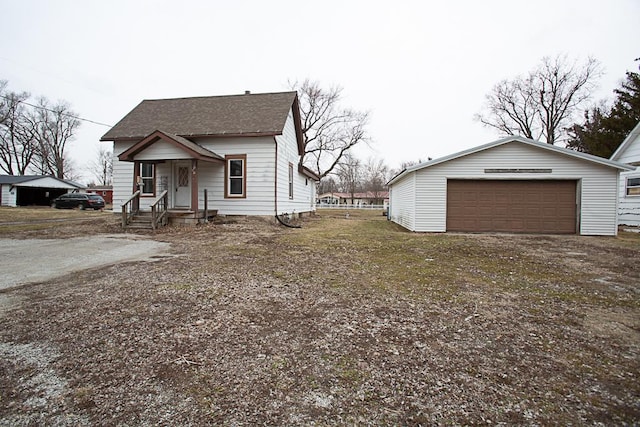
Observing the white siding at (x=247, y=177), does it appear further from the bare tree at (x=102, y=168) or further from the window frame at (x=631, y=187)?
the bare tree at (x=102, y=168)

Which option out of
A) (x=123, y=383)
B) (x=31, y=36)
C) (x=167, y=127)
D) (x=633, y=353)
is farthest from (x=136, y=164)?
(x=633, y=353)

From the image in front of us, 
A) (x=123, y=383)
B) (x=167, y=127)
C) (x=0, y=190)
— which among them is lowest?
(x=123, y=383)

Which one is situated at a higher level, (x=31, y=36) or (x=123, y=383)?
(x=31, y=36)

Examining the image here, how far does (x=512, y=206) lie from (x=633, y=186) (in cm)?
846

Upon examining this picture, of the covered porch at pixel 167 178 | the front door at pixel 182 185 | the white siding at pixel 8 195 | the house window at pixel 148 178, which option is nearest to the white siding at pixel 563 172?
the covered porch at pixel 167 178

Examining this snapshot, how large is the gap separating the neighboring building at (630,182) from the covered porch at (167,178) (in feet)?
63.9

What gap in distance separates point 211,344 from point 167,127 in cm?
1393

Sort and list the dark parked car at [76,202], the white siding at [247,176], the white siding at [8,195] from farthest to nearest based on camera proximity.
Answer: the white siding at [8,195] → the dark parked car at [76,202] → the white siding at [247,176]

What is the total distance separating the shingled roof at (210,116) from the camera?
13.2 m

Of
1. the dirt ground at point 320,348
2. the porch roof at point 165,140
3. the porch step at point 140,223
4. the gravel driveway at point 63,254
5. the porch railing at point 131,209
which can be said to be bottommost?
the dirt ground at point 320,348

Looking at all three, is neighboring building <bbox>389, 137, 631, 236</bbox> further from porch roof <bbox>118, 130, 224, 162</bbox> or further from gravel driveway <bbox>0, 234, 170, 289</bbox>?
gravel driveway <bbox>0, 234, 170, 289</bbox>

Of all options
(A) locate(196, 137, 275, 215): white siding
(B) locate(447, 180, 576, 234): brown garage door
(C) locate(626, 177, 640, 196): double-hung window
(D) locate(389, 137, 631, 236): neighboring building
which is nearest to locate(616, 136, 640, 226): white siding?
(C) locate(626, 177, 640, 196): double-hung window

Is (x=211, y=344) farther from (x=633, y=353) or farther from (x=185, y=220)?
(x=185, y=220)

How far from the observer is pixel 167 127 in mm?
14227
